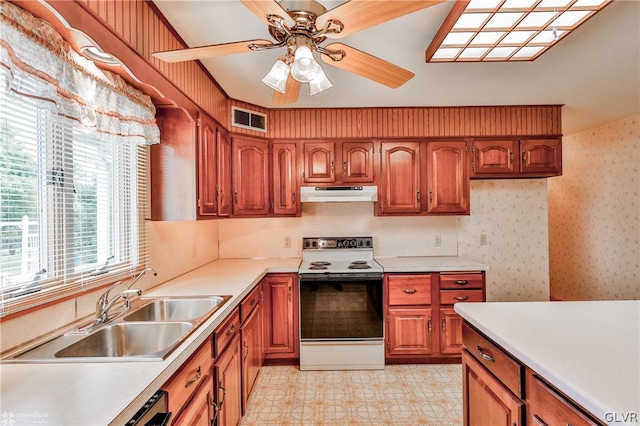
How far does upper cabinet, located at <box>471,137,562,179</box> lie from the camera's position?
9.76 ft

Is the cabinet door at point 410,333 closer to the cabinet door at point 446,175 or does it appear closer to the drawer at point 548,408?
the cabinet door at point 446,175

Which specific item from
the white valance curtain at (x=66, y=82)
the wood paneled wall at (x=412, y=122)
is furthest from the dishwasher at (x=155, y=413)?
the wood paneled wall at (x=412, y=122)

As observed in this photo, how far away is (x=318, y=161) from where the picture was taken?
9.86ft

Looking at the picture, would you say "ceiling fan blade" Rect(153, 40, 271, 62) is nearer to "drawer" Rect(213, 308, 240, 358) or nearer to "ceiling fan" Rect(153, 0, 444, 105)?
"ceiling fan" Rect(153, 0, 444, 105)

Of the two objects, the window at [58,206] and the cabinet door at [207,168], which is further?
the cabinet door at [207,168]

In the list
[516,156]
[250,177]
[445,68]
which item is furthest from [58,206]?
[516,156]

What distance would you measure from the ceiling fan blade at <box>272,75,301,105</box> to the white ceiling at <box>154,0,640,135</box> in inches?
11.6

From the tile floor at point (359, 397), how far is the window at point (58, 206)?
1456mm

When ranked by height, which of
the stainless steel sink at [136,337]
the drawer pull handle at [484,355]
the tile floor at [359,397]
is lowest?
the tile floor at [359,397]

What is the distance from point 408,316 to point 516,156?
76.1 inches

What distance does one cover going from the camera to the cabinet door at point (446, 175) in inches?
117

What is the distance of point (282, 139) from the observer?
9.86 feet

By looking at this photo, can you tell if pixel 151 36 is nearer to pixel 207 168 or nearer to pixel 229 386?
pixel 207 168

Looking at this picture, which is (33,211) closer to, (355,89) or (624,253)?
→ (355,89)
